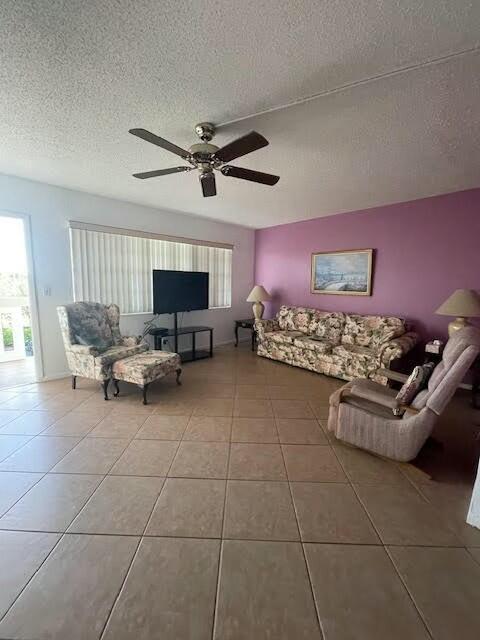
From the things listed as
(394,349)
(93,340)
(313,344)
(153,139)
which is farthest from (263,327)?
(153,139)

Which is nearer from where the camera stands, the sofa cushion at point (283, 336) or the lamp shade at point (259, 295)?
the sofa cushion at point (283, 336)

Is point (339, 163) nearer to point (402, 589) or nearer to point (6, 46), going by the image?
point (6, 46)

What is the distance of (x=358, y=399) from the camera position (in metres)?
2.30

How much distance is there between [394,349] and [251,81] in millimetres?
3002

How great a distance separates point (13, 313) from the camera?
183 inches

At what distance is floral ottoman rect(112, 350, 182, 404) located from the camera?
3018 millimetres

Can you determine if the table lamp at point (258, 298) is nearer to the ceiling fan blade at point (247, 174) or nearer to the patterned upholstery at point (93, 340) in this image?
the patterned upholstery at point (93, 340)

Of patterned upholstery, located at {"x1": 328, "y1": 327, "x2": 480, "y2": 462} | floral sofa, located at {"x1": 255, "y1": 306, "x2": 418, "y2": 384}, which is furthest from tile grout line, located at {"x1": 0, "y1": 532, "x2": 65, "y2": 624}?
floral sofa, located at {"x1": 255, "y1": 306, "x2": 418, "y2": 384}

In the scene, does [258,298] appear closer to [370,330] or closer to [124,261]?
[370,330]

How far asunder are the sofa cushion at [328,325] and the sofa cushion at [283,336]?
0.93ft

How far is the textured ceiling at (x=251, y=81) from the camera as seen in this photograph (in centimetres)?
121

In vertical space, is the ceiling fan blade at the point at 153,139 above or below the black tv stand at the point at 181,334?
above

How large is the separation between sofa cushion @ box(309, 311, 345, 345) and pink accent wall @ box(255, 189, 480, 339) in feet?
1.00

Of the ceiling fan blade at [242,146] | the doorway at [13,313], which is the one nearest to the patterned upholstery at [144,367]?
the doorway at [13,313]
